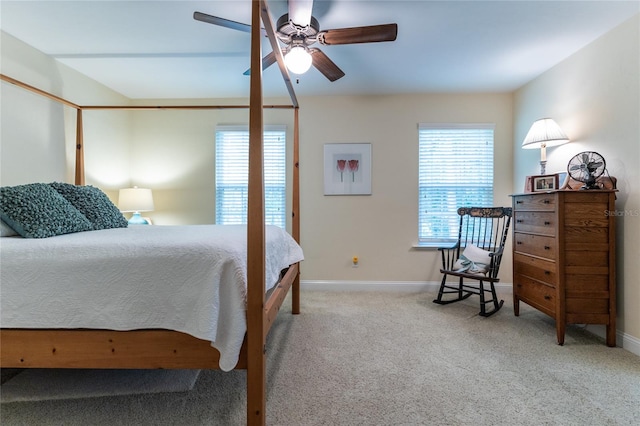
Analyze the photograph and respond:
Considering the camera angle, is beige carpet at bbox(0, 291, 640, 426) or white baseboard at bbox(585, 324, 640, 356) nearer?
beige carpet at bbox(0, 291, 640, 426)

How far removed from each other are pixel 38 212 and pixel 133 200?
5.03 feet

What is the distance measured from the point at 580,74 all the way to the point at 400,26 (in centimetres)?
166

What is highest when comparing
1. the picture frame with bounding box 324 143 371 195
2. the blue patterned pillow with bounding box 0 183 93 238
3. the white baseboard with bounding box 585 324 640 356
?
the picture frame with bounding box 324 143 371 195

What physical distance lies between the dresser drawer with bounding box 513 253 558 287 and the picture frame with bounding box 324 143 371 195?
5.35ft

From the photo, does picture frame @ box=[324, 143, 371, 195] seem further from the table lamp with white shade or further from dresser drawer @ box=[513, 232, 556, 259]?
the table lamp with white shade

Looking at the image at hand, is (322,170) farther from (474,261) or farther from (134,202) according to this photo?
(134,202)

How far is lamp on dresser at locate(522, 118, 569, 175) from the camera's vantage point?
2441 mm

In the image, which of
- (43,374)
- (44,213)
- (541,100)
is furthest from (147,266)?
(541,100)

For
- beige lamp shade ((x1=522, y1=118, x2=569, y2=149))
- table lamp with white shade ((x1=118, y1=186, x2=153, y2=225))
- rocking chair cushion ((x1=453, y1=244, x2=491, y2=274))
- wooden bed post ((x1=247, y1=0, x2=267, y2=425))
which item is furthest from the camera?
table lamp with white shade ((x1=118, y1=186, x2=153, y2=225))

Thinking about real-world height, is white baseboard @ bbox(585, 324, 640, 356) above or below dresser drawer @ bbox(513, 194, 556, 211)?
below

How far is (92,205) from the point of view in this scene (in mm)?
2055

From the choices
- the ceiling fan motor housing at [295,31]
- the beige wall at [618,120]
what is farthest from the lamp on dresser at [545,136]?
the ceiling fan motor housing at [295,31]

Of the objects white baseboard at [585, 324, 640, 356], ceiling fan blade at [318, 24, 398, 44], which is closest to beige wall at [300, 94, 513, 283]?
white baseboard at [585, 324, 640, 356]

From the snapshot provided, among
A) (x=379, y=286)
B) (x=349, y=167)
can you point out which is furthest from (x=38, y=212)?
(x=379, y=286)
